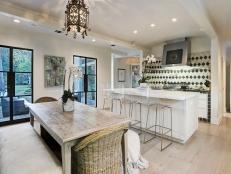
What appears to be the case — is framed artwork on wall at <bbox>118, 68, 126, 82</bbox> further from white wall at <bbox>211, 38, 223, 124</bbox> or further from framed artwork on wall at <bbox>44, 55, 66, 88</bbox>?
white wall at <bbox>211, 38, 223, 124</bbox>

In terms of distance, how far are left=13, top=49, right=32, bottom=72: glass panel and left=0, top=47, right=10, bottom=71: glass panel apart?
0.17m

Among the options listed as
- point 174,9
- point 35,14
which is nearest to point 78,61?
point 35,14

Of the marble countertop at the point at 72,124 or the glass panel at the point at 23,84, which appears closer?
the marble countertop at the point at 72,124

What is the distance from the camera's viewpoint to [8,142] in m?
1.96

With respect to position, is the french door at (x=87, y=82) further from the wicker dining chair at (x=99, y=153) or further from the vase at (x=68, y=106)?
the wicker dining chair at (x=99, y=153)

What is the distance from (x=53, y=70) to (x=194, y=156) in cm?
457

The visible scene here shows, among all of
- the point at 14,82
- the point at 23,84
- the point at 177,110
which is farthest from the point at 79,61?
the point at 177,110

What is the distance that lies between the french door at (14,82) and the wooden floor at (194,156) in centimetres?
368

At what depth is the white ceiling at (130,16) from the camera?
9.75ft

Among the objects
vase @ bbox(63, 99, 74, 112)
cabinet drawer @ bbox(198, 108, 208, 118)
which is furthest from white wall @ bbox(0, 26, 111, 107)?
cabinet drawer @ bbox(198, 108, 208, 118)

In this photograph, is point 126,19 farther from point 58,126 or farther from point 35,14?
point 58,126

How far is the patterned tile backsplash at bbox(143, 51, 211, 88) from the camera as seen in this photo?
5221 mm

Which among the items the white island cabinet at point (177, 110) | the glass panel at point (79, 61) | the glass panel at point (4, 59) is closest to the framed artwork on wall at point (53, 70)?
the glass panel at point (79, 61)

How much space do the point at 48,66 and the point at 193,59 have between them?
501 cm
